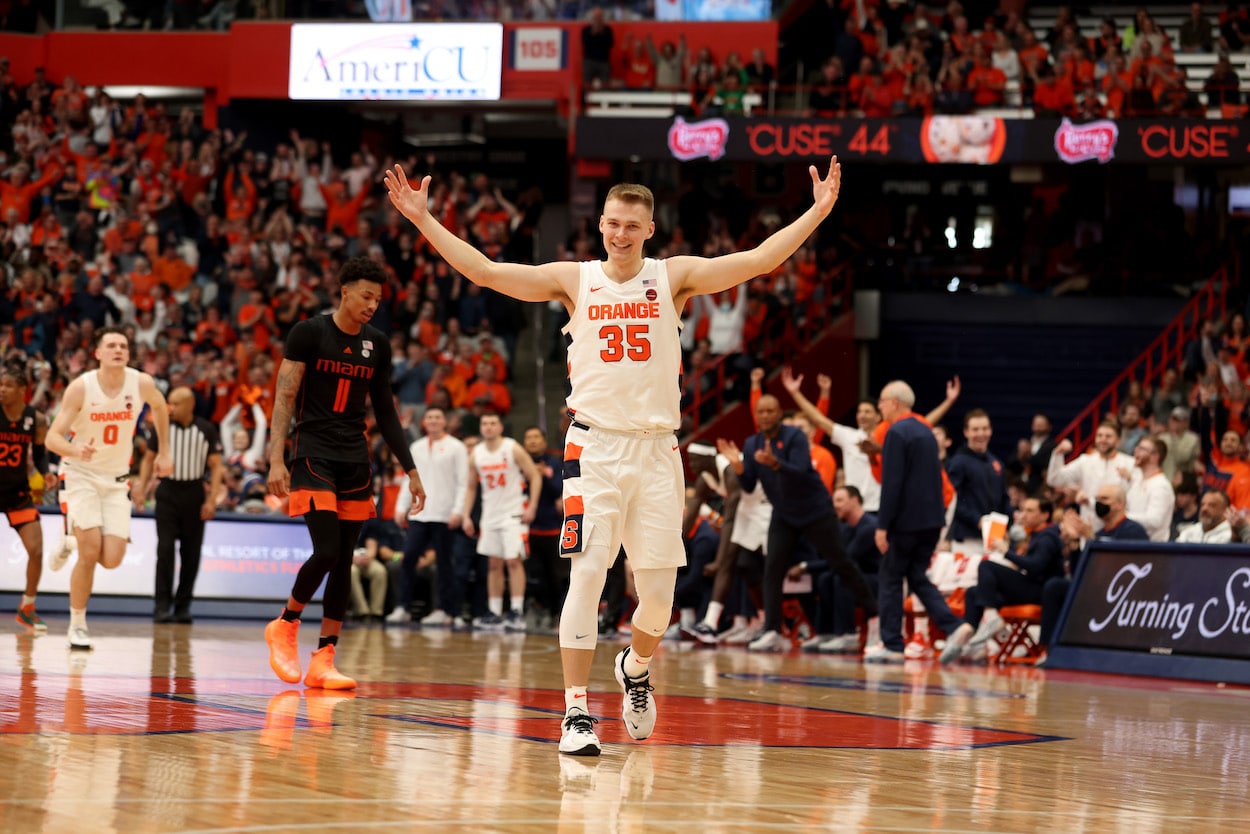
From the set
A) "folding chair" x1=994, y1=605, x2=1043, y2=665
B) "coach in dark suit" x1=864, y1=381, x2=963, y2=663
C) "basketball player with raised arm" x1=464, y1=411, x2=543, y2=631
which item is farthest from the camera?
"basketball player with raised arm" x1=464, y1=411, x2=543, y2=631

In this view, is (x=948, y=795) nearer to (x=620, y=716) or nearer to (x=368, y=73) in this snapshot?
(x=620, y=716)

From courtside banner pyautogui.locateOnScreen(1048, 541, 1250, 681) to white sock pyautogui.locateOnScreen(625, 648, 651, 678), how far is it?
7.09m

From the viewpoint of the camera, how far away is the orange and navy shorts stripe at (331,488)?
9.27m

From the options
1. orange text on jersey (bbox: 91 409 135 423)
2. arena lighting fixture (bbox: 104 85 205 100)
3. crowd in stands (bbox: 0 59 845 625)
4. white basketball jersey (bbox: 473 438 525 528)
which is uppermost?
arena lighting fixture (bbox: 104 85 205 100)

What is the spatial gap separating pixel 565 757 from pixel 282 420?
139 inches

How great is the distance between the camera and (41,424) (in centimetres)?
1430

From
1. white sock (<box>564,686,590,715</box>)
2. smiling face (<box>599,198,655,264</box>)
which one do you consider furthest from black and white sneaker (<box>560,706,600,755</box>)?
smiling face (<box>599,198,655,264</box>)

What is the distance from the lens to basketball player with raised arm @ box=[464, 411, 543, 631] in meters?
17.3

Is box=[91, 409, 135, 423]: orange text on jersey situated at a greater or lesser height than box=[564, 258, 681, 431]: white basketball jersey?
lesser

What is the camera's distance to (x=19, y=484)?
43.4ft

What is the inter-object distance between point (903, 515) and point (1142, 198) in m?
16.1

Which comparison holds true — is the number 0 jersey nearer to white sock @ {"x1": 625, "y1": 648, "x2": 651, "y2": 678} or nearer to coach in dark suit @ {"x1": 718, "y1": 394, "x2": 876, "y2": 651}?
white sock @ {"x1": 625, "y1": 648, "x2": 651, "y2": 678}

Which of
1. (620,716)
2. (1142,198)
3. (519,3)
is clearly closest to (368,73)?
(519,3)

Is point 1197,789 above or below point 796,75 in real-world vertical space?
below
